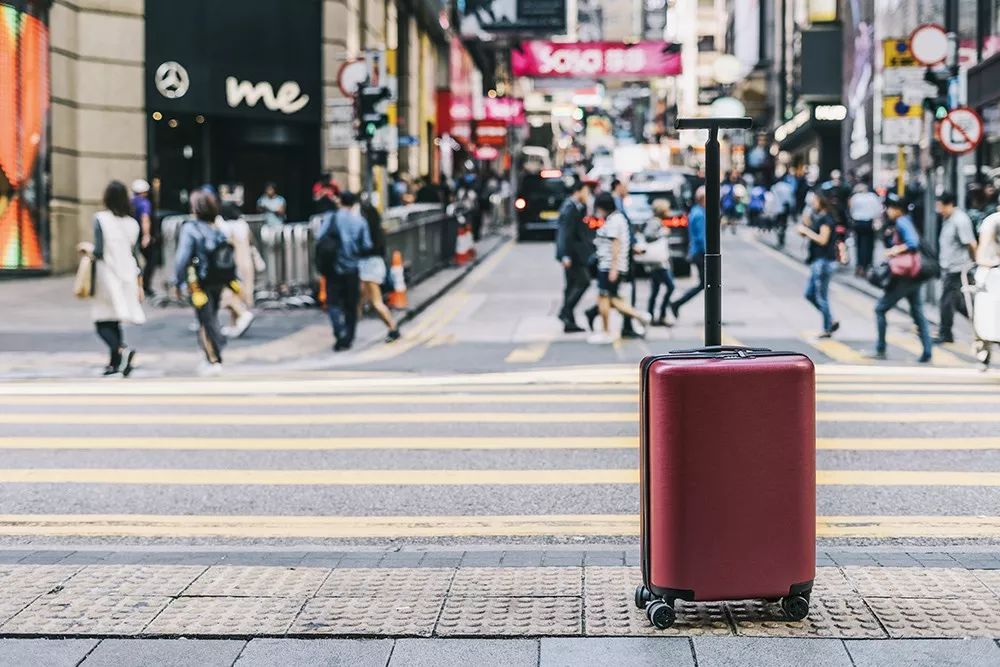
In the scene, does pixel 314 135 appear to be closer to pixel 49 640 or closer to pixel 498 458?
pixel 498 458

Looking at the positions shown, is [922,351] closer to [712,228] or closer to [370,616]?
[712,228]

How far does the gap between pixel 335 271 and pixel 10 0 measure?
31.5 ft

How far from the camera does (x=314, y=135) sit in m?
30.6

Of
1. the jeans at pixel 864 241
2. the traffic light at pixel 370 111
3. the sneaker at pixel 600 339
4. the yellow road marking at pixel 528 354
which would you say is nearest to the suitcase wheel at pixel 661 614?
the yellow road marking at pixel 528 354

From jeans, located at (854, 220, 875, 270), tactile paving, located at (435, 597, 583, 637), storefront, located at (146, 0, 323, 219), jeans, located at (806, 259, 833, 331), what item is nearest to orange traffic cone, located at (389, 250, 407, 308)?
jeans, located at (806, 259, 833, 331)

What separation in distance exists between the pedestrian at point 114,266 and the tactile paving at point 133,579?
26.8 ft

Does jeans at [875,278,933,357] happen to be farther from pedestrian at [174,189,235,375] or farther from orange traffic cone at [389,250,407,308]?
orange traffic cone at [389,250,407,308]

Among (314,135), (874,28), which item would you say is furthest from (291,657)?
(874,28)

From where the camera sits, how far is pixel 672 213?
1112 inches

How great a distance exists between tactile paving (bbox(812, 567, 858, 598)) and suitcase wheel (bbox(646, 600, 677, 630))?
2.36ft

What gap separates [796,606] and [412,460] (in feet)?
14.2

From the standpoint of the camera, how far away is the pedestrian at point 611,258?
57.0 feet

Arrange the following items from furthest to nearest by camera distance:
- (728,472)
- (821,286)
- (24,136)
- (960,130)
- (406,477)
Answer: (24,136)
(960,130)
(821,286)
(406,477)
(728,472)

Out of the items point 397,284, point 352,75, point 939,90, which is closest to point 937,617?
point 397,284
